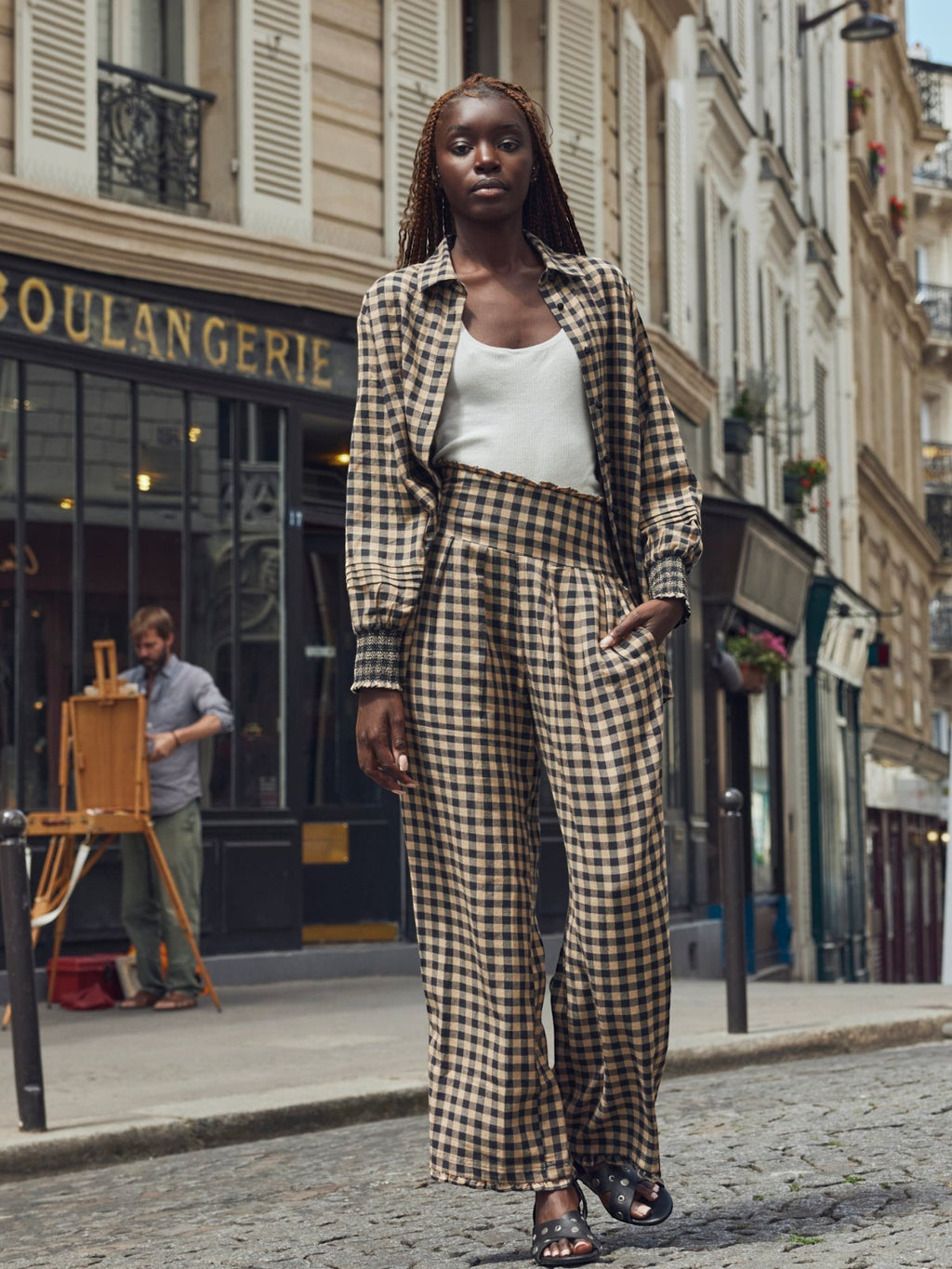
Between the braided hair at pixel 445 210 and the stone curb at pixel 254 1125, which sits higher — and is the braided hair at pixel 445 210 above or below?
above

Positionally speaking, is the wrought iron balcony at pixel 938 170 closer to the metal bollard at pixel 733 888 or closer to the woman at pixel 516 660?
the metal bollard at pixel 733 888

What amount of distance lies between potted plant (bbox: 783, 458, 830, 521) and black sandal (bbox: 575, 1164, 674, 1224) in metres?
18.4

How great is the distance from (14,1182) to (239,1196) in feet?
3.14

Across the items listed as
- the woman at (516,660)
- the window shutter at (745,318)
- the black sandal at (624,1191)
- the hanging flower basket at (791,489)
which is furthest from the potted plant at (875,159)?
the black sandal at (624,1191)

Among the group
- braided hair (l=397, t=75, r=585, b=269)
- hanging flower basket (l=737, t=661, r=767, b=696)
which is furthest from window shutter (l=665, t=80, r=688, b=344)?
braided hair (l=397, t=75, r=585, b=269)

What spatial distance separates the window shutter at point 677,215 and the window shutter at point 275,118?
531cm

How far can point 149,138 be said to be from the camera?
11.7 metres

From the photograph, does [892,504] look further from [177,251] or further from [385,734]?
[385,734]

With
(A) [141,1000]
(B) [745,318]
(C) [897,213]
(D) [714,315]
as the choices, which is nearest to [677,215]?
(D) [714,315]

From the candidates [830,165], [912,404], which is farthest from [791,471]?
[912,404]

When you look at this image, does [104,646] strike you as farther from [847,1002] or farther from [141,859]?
[847,1002]

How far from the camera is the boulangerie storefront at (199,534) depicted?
34.0 feet

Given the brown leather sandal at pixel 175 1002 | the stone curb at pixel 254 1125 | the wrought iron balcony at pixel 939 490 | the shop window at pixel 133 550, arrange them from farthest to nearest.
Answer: the wrought iron balcony at pixel 939 490 → the shop window at pixel 133 550 → the brown leather sandal at pixel 175 1002 → the stone curb at pixel 254 1125

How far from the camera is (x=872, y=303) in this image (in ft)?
102
